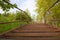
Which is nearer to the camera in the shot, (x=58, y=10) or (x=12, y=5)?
(x=12, y=5)

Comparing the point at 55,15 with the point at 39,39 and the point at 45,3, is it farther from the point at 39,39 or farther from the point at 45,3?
the point at 39,39

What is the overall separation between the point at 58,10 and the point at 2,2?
13195 millimetres

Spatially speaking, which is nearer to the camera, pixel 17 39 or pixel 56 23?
pixel 17 39

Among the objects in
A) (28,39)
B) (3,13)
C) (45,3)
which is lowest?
(28,39)

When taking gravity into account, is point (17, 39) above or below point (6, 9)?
below

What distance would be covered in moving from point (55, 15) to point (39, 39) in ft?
41.1

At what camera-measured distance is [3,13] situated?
380cm

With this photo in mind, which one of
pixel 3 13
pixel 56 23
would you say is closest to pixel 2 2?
pixel 3 13

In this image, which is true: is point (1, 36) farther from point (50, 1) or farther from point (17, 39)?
point (50, 1)

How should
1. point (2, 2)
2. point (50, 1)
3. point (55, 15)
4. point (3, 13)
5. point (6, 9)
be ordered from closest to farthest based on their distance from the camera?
point (2, 2), point (6, 9), point (3, 13), point (55, 15), point (50, 1)

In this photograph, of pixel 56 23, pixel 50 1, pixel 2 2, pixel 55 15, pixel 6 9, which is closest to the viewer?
pixel 2 2

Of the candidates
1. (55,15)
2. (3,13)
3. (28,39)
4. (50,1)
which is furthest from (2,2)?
(50,1)

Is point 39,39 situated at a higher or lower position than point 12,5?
lower

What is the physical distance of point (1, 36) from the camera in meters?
3.66
